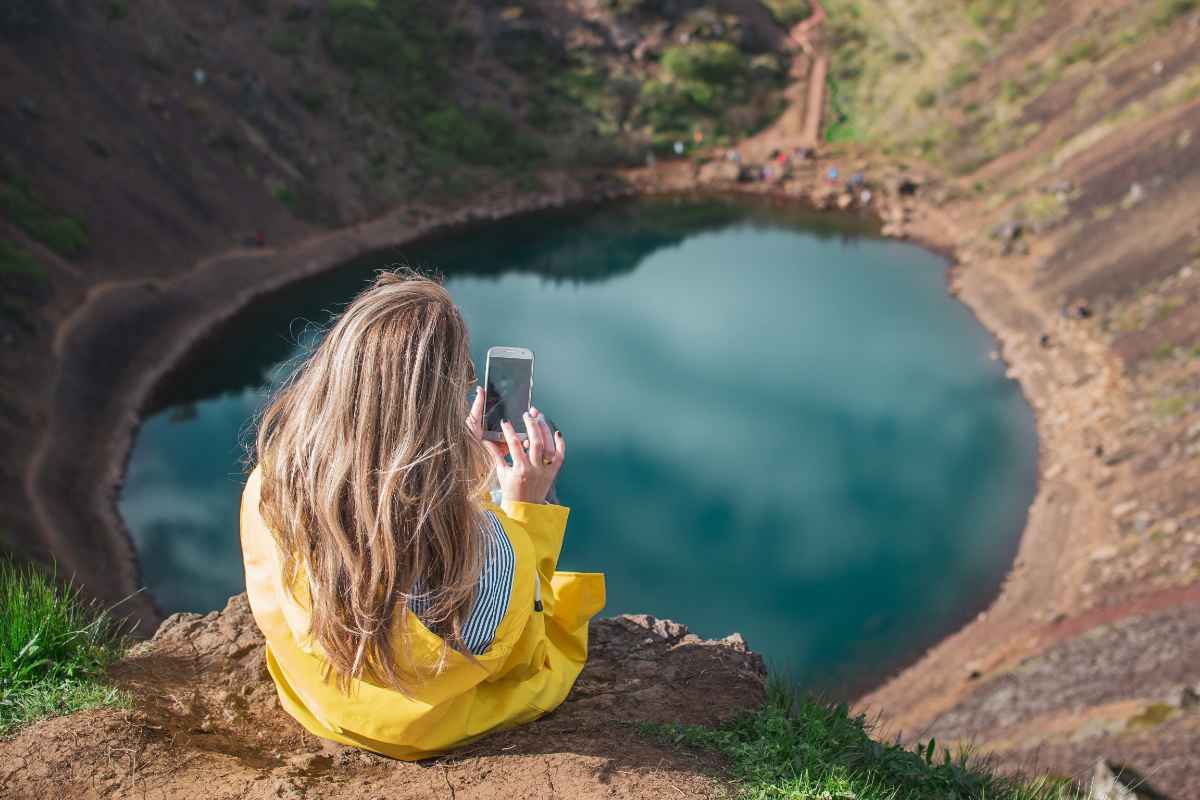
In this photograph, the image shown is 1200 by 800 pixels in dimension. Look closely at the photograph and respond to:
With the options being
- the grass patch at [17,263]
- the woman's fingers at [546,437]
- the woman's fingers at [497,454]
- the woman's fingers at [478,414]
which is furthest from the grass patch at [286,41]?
the woman's fingers at [546,437]

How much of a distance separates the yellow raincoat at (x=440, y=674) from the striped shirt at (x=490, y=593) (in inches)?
1.4

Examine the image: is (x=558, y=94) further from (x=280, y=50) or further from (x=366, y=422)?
(x=366, y=422)

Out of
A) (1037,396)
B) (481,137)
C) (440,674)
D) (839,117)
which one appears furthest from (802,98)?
(440,674)

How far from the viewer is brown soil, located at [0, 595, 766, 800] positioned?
3967mm

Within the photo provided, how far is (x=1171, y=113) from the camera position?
96.6 feet

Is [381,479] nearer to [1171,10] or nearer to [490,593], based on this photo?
[490,593]

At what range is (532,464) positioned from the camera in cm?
432

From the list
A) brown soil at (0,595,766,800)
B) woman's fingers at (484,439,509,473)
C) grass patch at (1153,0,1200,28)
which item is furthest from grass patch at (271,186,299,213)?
grass patch at (1153,0,1200,28)

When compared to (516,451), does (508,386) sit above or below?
above

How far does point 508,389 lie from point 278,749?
2018mm

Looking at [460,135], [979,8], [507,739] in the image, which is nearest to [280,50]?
[460,135]

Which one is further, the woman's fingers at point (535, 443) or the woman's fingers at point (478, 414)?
the woman's fingers at point (478, 414)

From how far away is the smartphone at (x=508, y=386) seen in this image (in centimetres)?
512

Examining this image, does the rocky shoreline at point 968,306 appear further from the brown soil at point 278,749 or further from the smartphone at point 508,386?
the smartphone at point 508,386
